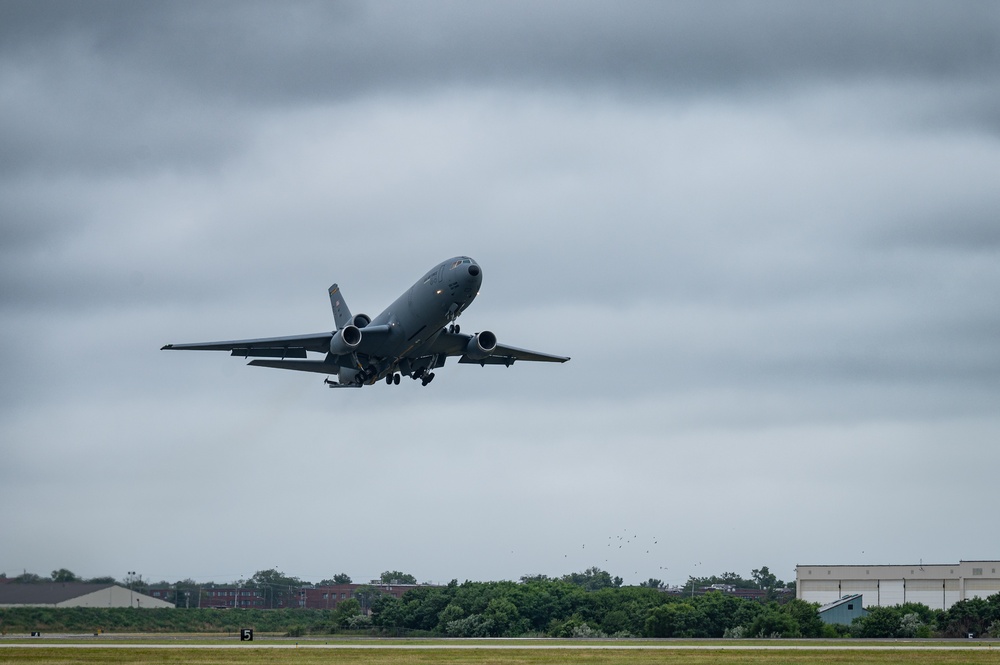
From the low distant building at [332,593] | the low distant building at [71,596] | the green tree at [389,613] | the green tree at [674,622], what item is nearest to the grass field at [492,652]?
the green tree at [674,622]

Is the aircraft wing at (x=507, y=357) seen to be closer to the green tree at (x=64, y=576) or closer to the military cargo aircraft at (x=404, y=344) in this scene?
the military cargo aircraft at (x=404, y=344)

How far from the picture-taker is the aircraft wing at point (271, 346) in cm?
7831

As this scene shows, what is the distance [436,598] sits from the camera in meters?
113

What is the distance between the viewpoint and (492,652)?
74.0 metres

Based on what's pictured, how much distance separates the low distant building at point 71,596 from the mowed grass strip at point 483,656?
130ft

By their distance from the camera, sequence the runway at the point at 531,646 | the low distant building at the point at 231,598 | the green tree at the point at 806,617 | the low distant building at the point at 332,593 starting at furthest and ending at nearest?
the low distant building at the point at 332,593, the low distant building at the point at 231,598, the green tree at the point at 806,617, the runway at the point at 531,646

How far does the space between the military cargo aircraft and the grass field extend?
17544mm

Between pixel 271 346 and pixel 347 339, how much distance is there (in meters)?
7.06

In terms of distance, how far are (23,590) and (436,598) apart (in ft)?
125

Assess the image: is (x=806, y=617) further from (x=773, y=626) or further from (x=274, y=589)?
Answer: (x=274, y=589)

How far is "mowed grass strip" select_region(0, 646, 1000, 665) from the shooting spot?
213 feet

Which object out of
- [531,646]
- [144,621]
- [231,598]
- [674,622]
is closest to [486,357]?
[531,646]

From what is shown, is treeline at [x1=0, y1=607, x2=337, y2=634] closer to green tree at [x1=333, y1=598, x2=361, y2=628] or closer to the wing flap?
green tree at [x1=333, y1=598, x2=361, y2=628]

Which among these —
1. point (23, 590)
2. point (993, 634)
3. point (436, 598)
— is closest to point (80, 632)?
point (23, 590)
